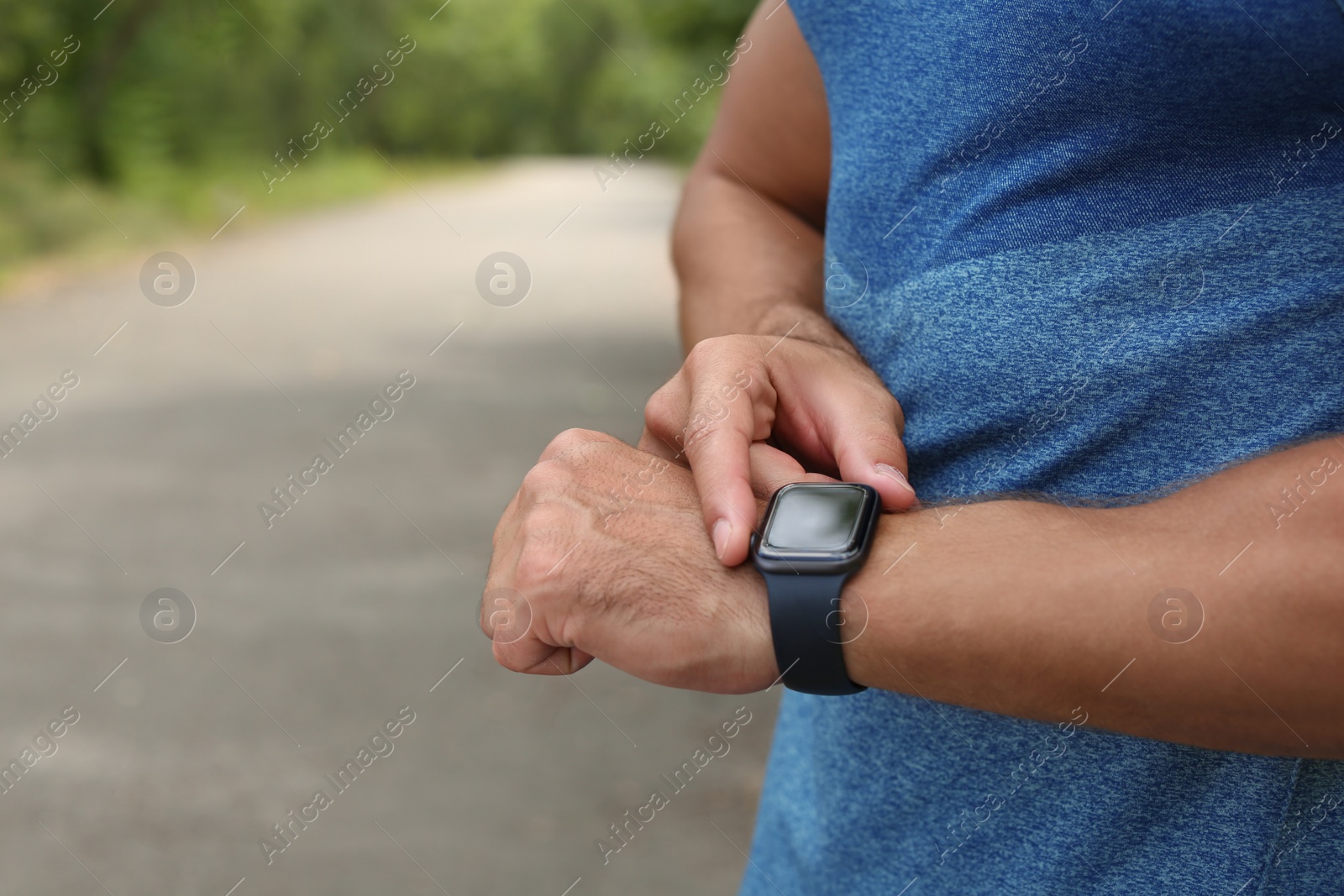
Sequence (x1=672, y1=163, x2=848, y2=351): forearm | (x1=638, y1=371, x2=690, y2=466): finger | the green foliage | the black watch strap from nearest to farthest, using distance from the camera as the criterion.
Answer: the black watch strap < (x1=638, y1=371, x2=690, y2=466): finger < (x1=672, y1=163, x2=848, y2=351): forearm < the green foliage

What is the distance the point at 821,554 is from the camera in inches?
35.3

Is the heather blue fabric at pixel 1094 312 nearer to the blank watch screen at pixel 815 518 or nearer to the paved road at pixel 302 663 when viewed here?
the blank watch screen at pixel 815 518

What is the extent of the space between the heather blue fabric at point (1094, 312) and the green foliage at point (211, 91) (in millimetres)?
9267

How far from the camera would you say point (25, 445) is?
723 centimetres

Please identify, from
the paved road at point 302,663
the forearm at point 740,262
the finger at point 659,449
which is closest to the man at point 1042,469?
the finger at point 659,449

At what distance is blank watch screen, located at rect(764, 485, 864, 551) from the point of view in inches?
35.9

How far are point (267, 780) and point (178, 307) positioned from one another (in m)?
9.76

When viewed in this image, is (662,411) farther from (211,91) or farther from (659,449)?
(211,91)

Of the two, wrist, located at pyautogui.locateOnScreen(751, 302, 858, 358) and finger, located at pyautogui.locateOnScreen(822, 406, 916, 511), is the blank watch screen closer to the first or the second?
finger, located at pyautogui.locateOnScreen(822, 406, 916, 511)

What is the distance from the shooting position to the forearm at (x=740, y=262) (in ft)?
4.68

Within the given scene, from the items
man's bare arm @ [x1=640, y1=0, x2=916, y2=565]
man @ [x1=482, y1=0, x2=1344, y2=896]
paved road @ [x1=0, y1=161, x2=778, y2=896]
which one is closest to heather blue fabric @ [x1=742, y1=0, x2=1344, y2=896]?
man @ [x1=482, y1=0, x2=1344, y2=896]

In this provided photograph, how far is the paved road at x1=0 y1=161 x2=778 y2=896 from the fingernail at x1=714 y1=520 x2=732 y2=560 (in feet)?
9.30

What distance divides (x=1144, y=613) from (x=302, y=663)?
14.3 feet

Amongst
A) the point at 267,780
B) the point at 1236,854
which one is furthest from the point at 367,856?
the point at 1236,854
